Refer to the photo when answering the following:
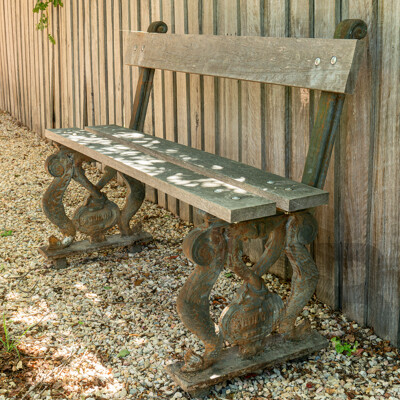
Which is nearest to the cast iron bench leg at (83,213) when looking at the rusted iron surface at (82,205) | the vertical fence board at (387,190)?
the rusted iron surface at (82,205)

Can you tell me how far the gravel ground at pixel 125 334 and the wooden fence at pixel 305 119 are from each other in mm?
275

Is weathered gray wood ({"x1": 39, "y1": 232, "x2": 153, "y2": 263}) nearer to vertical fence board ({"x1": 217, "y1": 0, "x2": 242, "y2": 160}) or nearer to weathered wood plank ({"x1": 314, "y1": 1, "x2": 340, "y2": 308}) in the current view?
vertical fence board ({"x1": 217, "y1": 0, "x2": 242, "y2": 160})

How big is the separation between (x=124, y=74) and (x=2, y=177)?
69.2 inches

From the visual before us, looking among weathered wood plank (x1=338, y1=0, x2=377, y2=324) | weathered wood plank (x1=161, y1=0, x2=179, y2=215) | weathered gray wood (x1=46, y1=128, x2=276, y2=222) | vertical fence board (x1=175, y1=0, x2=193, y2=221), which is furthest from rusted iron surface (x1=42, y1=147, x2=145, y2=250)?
weathered wood plank (x1=338, y1=0, x2=377, y2=324)

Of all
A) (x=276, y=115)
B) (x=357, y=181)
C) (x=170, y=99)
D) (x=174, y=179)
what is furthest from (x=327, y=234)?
(x=170, y=99)

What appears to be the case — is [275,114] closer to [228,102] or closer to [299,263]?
[228,102]

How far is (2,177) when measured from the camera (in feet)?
19.9

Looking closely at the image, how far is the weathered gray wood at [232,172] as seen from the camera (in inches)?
98.3

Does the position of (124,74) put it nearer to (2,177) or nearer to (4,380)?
(2,177)

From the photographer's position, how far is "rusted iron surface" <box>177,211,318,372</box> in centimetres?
245

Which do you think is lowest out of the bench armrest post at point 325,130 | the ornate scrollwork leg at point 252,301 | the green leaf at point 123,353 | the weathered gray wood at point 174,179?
the green leaf at point 123,353

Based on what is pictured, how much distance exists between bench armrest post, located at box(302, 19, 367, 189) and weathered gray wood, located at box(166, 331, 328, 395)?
0.71m

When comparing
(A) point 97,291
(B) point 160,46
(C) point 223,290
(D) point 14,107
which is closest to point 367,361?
(C) point 223,290

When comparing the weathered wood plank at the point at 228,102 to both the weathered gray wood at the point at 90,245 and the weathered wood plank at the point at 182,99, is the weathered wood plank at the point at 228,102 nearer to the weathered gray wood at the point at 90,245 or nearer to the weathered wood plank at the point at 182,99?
the weathered wood plank at the point at 182,99
